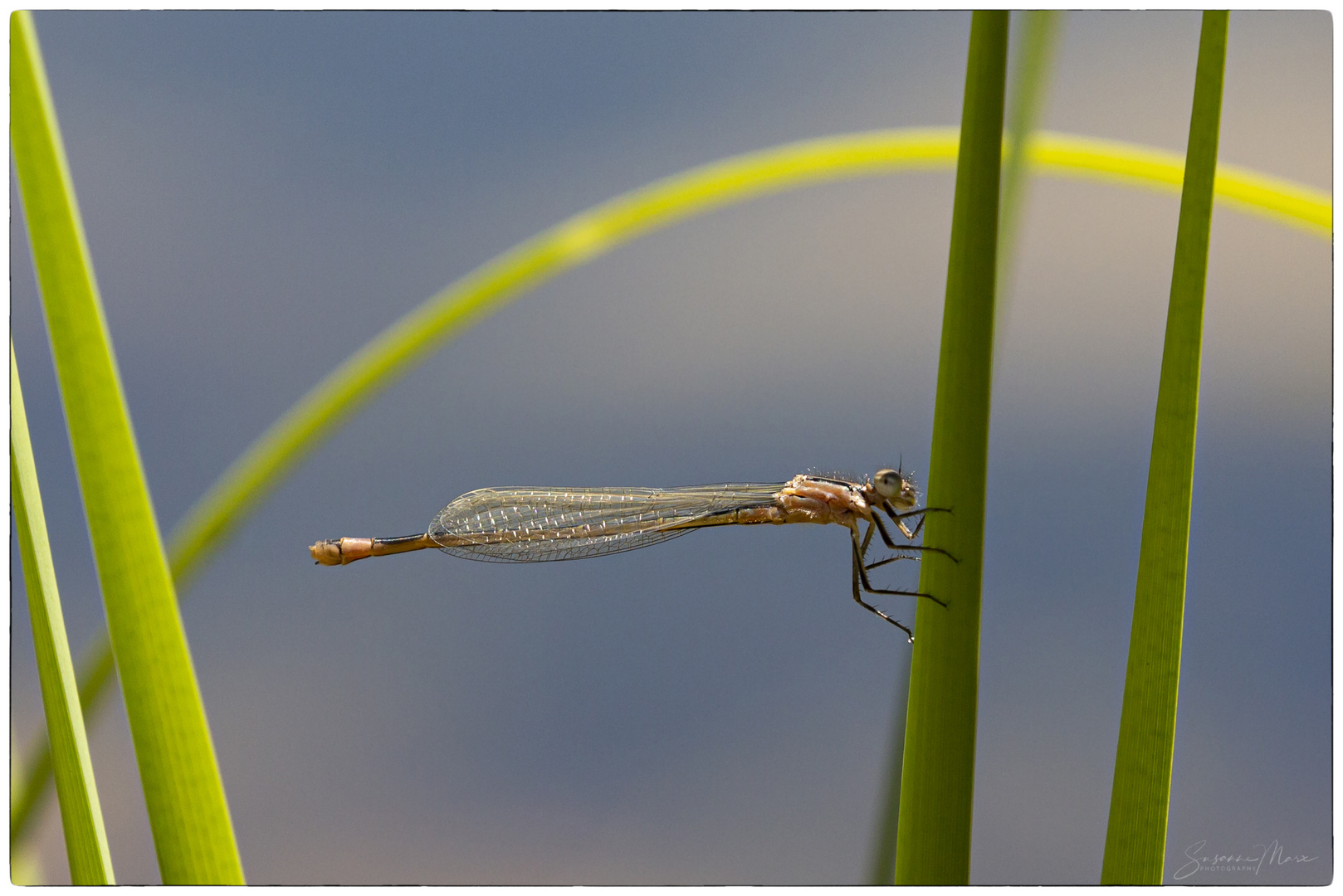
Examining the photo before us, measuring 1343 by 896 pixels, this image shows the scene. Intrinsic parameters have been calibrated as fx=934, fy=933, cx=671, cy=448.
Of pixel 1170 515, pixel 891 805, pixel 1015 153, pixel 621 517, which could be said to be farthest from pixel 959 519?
pixel 621 517

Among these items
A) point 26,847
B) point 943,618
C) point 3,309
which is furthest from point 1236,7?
point 26,847

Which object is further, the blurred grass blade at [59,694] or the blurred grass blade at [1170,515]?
the blurred grass blade at [59,694]

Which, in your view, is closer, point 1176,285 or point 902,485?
point 1176,285

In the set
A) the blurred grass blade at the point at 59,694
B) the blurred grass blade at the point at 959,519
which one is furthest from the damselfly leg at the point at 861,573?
the blurred grass blade at the point at 59,694

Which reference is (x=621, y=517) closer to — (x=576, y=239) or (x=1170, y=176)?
(x=576, y=239)

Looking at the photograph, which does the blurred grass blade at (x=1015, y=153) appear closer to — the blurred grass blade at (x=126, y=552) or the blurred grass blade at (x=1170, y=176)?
the blurred grass blade at (x=1170, y=176)

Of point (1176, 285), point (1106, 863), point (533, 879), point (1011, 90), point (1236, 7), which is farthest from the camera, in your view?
point (533, 879)

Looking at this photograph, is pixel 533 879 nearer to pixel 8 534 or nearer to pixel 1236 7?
pixel 8 534
